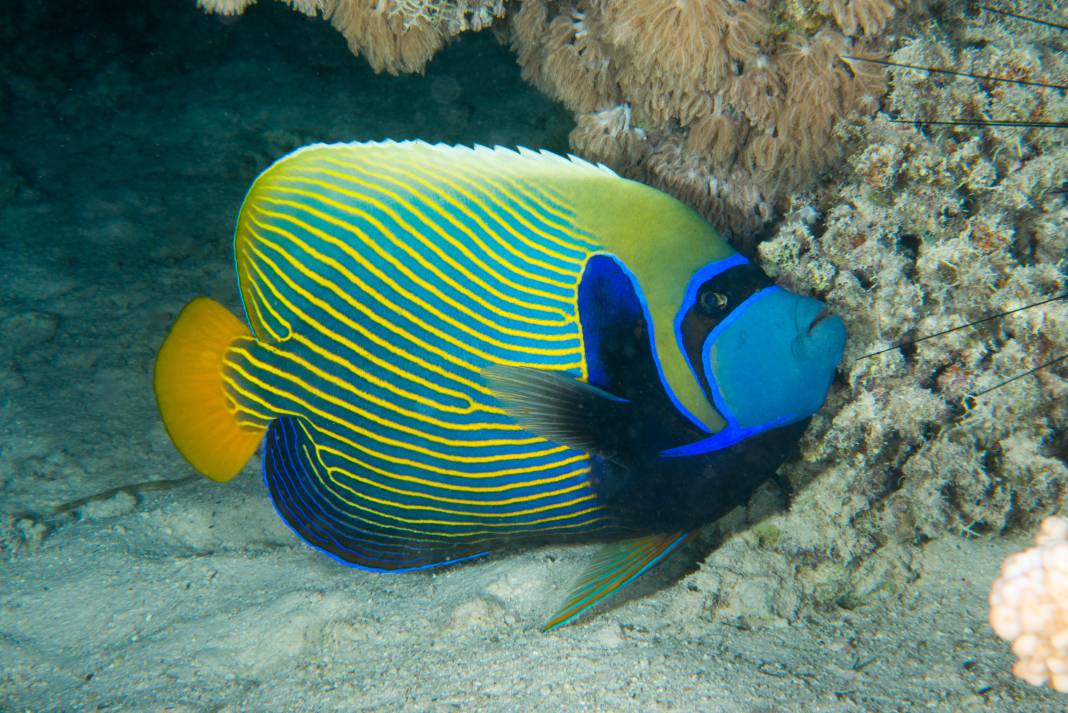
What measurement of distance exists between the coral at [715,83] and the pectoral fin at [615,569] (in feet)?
4.39

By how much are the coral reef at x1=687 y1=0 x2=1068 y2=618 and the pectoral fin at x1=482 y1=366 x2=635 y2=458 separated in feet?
2.94

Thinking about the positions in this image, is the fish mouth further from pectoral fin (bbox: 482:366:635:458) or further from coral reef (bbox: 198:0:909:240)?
coral reef (bbox: 198:0:909:240)

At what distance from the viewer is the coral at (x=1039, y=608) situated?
1.51 m

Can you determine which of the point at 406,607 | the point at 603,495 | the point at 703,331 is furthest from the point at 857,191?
the point at 406,607

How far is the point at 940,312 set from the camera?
2117 mm

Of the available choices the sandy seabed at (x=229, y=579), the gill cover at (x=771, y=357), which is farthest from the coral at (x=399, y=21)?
the sandy seabed at (x=229, y=579)

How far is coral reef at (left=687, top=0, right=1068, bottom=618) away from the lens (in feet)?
6.66

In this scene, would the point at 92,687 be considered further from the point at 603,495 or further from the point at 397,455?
the point at 603,495

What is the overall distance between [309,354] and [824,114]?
6.27 feet

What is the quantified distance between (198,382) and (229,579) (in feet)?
3.68

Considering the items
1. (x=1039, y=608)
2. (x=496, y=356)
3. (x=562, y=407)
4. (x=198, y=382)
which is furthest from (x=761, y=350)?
(x=198, y=382)

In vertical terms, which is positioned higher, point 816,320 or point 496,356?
point 816,320

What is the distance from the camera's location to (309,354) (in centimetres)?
192

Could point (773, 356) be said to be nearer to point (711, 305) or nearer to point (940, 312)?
point (711, 305)
